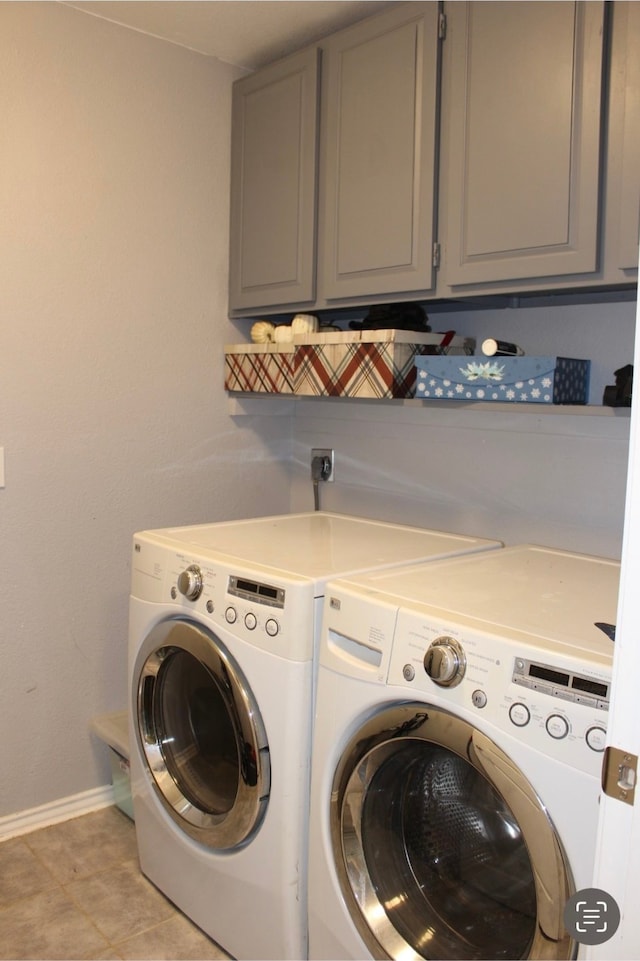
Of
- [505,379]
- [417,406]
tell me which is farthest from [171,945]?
[505,379]

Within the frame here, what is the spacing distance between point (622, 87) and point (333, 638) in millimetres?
1231

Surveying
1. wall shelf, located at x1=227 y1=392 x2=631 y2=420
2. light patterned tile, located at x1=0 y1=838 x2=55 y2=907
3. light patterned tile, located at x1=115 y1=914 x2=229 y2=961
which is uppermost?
wall shelf, located at x1=227 y1=392 x2=631 y2=420

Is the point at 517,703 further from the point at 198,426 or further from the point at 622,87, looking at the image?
the point at 198,426

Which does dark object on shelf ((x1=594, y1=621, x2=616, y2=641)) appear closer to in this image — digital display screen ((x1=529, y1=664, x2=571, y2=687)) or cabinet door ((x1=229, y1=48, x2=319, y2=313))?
digital display screen ((x1=529, y1=664, x2=571, y2=687))

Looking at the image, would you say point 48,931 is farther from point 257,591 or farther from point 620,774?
point 620,774

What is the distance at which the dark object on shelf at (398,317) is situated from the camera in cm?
217

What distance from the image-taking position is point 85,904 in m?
2.00

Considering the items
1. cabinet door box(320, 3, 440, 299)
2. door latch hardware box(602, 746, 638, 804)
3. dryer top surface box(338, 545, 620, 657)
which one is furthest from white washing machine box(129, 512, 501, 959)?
door latch hardware box(602, 746, 638, 804)

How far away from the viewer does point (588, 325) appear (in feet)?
6.47

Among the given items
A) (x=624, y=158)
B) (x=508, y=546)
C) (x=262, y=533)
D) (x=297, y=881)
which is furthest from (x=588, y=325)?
(x=297, y=881)

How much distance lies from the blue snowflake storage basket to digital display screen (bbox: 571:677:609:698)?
767 mm

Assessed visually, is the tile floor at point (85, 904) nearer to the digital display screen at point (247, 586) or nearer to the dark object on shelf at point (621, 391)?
the digital display screen at point (247, 586)

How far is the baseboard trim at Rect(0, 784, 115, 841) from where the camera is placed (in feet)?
7.54

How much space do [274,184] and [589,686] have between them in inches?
71.7
